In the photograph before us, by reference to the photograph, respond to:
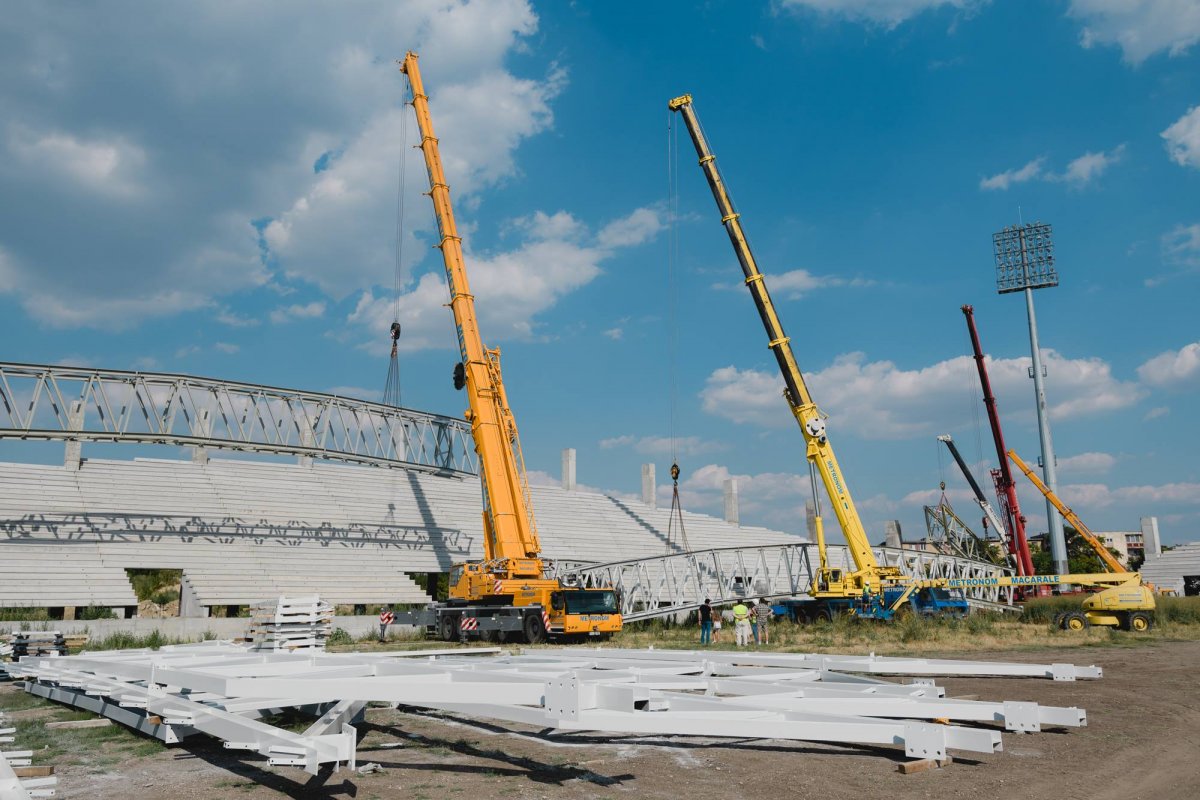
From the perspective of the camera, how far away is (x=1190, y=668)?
17.5m

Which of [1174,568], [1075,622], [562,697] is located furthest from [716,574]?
[1174,568]

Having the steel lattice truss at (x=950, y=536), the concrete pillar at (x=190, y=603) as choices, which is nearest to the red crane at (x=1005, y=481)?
the steel lattice truss at (x=950, y=536)

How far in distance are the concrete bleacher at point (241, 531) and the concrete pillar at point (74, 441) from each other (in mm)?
494

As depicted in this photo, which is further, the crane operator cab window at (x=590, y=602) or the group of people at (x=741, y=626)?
the crane operator cab window at (x=590, y=602)

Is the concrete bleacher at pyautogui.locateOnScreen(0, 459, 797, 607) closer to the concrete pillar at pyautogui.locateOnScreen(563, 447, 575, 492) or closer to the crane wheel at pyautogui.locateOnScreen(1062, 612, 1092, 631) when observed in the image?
the concrete pillar at pyautogui.locateOnScreen(563, 447, 575, 492)

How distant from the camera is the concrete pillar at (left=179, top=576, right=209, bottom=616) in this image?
33.1m

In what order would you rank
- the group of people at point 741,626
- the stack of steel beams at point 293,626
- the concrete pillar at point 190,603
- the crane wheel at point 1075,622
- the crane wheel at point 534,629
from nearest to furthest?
the stack of steel beams at point 293,626 < the group of people at point 741,626 < the crane wheel at point 534,629 < the crane wheel at point 1075,622 < the concrete pillar at point 190,603

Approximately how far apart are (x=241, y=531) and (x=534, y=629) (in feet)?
64.9

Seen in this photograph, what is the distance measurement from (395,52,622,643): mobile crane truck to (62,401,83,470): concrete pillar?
17928 millimetres

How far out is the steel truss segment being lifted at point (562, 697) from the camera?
6312 millimetres

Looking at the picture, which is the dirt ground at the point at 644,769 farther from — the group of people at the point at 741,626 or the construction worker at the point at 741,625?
the group of people at the point at 741,626

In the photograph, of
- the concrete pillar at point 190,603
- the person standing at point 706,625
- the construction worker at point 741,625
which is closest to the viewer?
the construction worker at point 741,625

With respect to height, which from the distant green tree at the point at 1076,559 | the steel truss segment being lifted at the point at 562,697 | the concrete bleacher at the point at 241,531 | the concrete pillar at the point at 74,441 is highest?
the concrete pillar at the point at 74,441

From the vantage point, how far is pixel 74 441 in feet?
124
